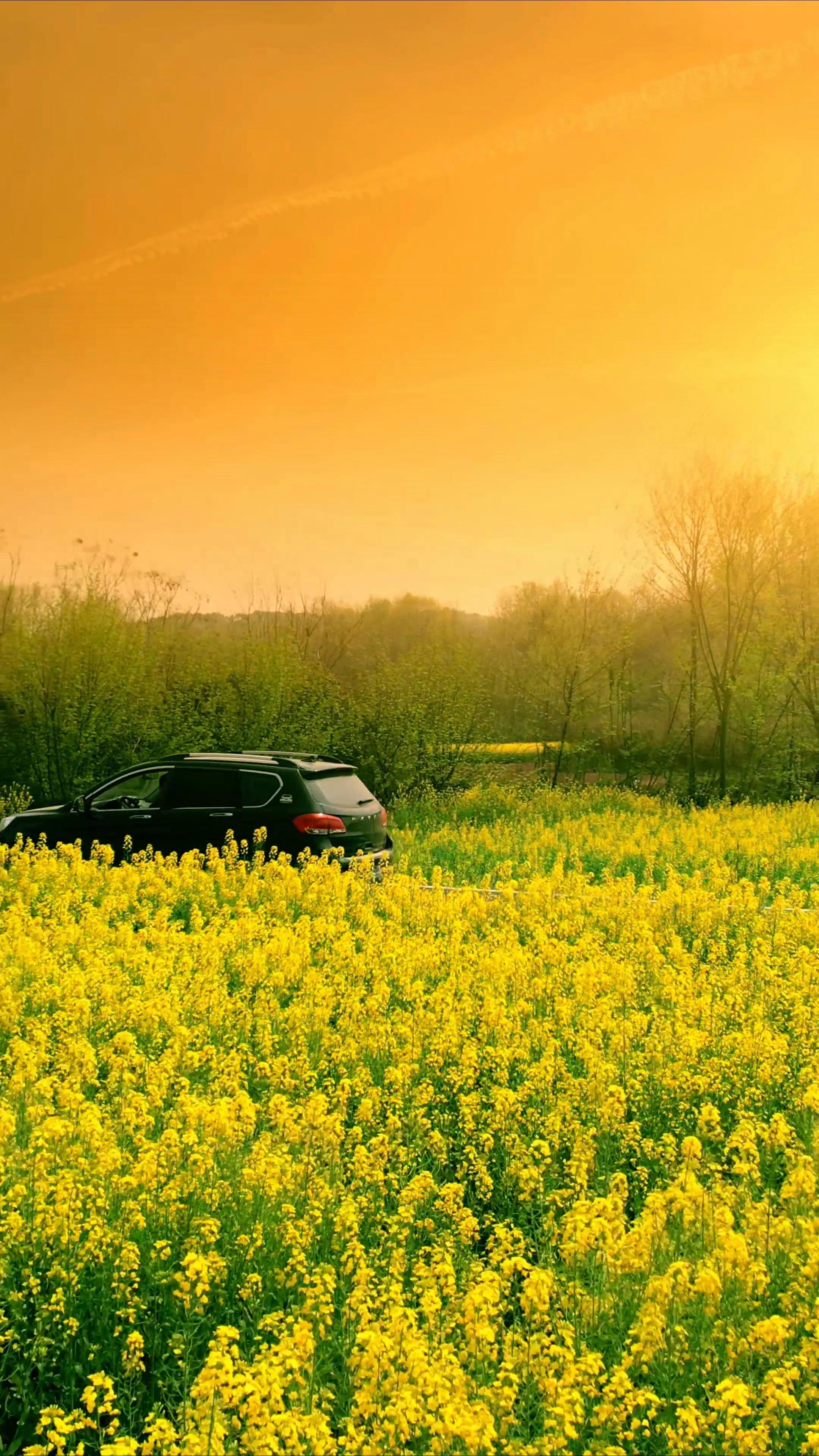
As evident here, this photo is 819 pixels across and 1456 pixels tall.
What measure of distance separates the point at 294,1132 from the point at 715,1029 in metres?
→ 3.54

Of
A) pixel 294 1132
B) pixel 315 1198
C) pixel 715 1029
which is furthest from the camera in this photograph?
pixel 715 1029

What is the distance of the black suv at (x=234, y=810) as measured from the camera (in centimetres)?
1358

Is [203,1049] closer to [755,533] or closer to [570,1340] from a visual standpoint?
[570,1340]

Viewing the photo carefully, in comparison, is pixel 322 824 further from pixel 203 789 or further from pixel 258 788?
pixel 203 789

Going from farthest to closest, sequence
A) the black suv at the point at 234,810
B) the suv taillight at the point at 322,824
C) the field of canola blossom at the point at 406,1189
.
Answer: the black suv at the point at 234,810
the suv taillight at the point at 322,824
the field of canola blossom at the point at 406,1189

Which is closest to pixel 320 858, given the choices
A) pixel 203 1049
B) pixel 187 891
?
pixel 187 891

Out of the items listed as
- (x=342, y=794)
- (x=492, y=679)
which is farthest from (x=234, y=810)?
(x=492, y=679)

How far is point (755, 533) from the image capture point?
89.7ft

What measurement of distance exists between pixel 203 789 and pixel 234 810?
0.56 meters

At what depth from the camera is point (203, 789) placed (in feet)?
46.6

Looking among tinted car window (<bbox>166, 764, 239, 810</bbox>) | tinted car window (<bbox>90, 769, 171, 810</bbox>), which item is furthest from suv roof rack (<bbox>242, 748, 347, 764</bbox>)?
tinted car window (<bbox>90, 769, 171, 810</bbox>)

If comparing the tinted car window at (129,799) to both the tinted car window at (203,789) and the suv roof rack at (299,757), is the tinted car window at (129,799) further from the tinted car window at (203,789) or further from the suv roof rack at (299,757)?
the suv roof rack at (299,757)

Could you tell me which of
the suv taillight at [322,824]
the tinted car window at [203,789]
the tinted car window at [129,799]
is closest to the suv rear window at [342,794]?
the suv taillight at [322,824]

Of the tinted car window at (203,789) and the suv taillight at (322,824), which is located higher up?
the tinted car window at (203,789)
